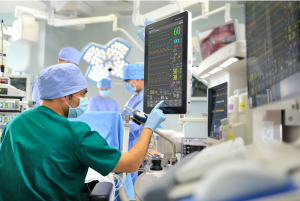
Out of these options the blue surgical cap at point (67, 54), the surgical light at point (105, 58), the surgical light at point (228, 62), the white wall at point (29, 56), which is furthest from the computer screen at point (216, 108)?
the white wall at point (29, 56)

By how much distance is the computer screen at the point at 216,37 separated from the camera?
1213 mm

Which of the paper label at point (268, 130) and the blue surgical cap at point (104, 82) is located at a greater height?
the blue surgical cap at point (104, 82)

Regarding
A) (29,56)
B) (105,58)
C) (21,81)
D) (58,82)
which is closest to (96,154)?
(58,82)

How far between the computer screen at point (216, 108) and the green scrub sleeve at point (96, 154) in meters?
0.56

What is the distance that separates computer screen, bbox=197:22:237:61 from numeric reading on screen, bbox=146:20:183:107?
0.13 meters

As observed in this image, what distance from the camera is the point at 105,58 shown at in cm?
401

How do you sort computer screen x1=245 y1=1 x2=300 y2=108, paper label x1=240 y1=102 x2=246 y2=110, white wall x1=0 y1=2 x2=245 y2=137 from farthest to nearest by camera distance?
1. white wall x1=0 y1=2 x2=245 y2=137
2. paper label x1=240 y1=102 x2=246 y2=110
3. computer screen x1=245 y1=1 x2=300 y2=108

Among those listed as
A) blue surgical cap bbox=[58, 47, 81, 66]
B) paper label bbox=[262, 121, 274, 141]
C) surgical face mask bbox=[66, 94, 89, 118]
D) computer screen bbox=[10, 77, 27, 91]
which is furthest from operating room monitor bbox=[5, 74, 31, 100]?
paper label bbox=[262, 121, 274, 141]

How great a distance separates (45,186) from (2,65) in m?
2.17

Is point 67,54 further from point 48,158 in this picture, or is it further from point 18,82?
point 48,158

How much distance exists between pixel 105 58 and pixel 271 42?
138 inches

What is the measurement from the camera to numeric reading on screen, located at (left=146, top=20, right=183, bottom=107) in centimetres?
141

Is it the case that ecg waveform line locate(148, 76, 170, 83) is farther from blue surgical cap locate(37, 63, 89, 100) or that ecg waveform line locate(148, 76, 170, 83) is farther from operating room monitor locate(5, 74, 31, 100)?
operating room monitor locate(5, 74, 31, 100)

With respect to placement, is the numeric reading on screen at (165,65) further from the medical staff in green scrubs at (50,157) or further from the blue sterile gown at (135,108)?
the blue sterile gown at (135,108)
